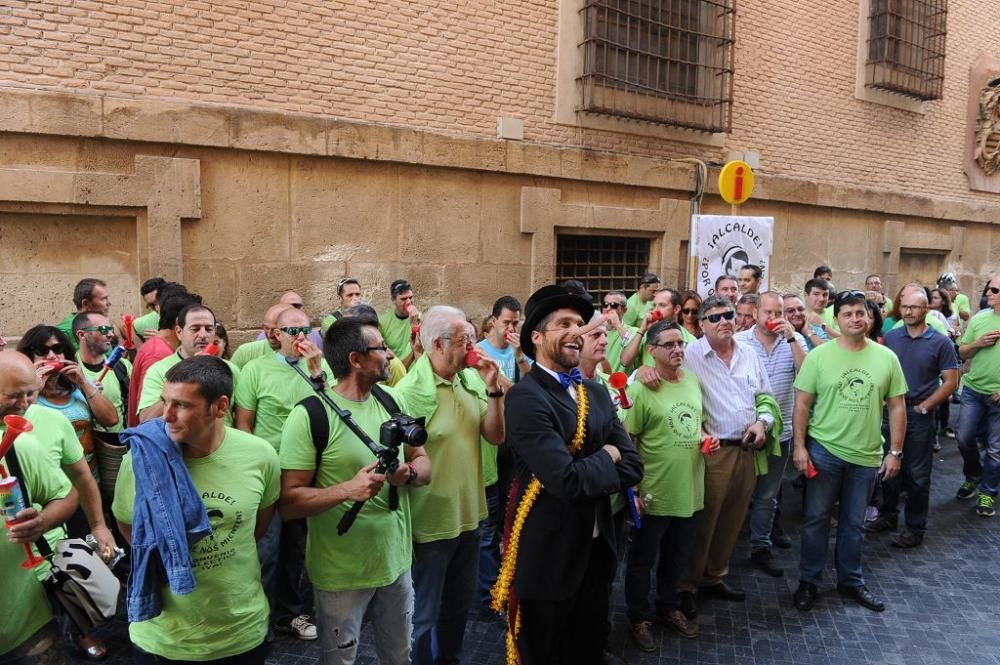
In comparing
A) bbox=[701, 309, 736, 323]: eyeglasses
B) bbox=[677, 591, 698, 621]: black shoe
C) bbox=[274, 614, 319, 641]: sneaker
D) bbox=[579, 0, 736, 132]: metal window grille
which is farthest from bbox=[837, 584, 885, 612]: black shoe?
bbox=[579, 0, 736, 132]: metal window grille

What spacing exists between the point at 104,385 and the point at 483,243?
499 centimetres

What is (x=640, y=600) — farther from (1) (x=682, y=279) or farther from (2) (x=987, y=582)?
(1) (x=682, y=279)

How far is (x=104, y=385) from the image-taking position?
181 inches

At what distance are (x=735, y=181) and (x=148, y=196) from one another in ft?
21.2

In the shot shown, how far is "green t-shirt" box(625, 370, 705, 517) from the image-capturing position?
4352 mm

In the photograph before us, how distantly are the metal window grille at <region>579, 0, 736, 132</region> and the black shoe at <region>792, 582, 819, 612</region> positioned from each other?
643 cm

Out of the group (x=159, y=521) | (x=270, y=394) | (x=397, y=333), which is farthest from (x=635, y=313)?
(x=159, y=521)

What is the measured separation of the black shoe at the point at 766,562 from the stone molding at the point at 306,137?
17.1ft

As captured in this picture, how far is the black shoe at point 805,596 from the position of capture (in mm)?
4801

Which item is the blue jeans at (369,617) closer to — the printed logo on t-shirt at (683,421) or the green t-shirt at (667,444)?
the green t-shirt at (667,444)

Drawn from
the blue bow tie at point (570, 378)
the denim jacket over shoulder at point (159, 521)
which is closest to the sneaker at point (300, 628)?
the denim jacket over shoulder at point (159, 521)

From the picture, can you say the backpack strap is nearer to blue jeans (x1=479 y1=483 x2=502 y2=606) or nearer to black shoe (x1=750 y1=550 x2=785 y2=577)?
blue jeans (x1=479 y1=483 x2=502 y2=606)

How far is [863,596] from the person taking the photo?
4.86m

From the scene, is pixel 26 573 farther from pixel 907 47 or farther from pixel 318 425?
pixel 907 47
